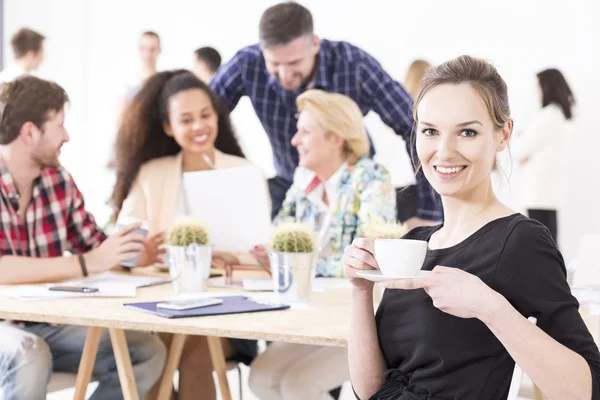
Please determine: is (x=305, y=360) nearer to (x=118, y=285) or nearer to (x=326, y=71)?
(x=118, y=285)

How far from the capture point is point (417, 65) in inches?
199

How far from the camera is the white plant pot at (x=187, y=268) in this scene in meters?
2.19

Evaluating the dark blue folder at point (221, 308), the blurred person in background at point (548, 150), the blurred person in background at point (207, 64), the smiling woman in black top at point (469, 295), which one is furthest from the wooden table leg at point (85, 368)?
the blurred person in background at point (548, 150)

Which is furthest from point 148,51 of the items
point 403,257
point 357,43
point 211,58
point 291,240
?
point 403,257

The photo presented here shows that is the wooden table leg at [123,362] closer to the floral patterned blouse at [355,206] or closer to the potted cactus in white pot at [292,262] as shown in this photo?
the potted cactus in white pot at [292,262]

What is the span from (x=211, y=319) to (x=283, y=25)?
1.78 meters

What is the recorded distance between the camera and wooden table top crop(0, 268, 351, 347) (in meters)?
1.68

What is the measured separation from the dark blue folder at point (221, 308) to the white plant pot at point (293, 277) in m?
0.08

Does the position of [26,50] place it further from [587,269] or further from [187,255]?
[587,269]

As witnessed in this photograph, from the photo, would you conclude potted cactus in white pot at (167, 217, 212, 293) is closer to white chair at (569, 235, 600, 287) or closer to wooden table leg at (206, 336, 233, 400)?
wooden table leg at (206, 336, 233, 400)

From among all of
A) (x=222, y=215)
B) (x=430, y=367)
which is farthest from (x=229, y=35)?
(x=430, y=367)

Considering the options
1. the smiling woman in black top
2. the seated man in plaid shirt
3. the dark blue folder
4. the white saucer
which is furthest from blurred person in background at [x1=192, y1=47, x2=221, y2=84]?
the white saucer

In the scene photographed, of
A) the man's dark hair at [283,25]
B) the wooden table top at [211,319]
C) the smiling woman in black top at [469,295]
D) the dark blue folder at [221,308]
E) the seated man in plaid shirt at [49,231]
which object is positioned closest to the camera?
the smiling woman in black top at [469,295]

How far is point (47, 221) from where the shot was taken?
8.16 feet
